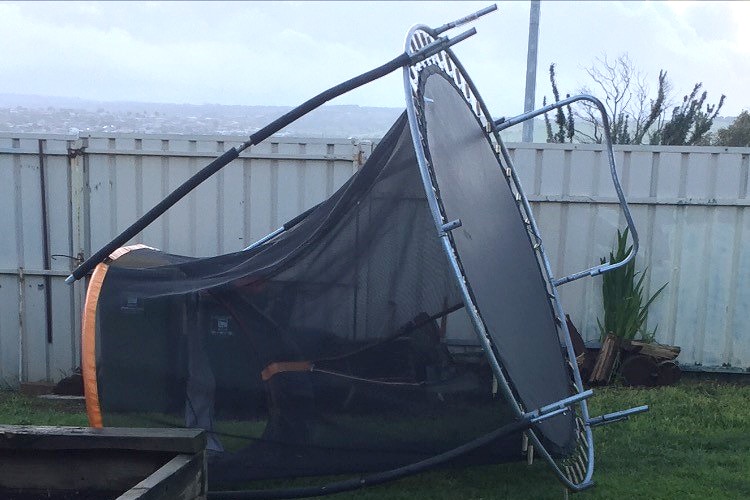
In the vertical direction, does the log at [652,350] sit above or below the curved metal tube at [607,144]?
below

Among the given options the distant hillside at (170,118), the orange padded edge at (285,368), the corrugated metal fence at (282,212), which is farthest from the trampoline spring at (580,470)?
the distant hillside at (170,118)

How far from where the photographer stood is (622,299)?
22.5 feet

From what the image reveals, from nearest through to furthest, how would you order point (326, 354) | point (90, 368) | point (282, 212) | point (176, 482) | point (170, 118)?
point (176, 482) → point (326, 354) → point (90, 368) → point (282, 212) → point (170, 118)

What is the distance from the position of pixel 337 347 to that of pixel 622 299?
373 centimetres

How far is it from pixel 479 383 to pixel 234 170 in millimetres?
3768

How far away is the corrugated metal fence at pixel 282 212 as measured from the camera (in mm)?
6922

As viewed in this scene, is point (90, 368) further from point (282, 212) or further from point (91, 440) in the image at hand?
point (282, 212)

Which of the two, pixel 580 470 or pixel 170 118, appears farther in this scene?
pixel 170 118

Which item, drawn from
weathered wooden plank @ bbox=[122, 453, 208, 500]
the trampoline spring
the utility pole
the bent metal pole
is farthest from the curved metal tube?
the utility pole

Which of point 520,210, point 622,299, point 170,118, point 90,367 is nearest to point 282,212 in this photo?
point 520,210

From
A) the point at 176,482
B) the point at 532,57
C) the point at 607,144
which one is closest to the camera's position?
the point at 176,482

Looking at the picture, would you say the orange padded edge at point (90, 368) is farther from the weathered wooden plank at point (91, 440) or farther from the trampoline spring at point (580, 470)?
the trampoline spring at point (580, 470)

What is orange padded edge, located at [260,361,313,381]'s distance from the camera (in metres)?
3.92

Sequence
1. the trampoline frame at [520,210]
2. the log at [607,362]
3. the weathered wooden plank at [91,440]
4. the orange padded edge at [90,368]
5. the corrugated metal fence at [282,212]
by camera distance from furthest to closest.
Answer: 1. the corrugated metal fence at [282,212]
2. the log at [607,362]
3. the orange padded edge at [90,368]
4. the trampoline frame at [520,210]
5. the weathered wooden plank at [91,440]
